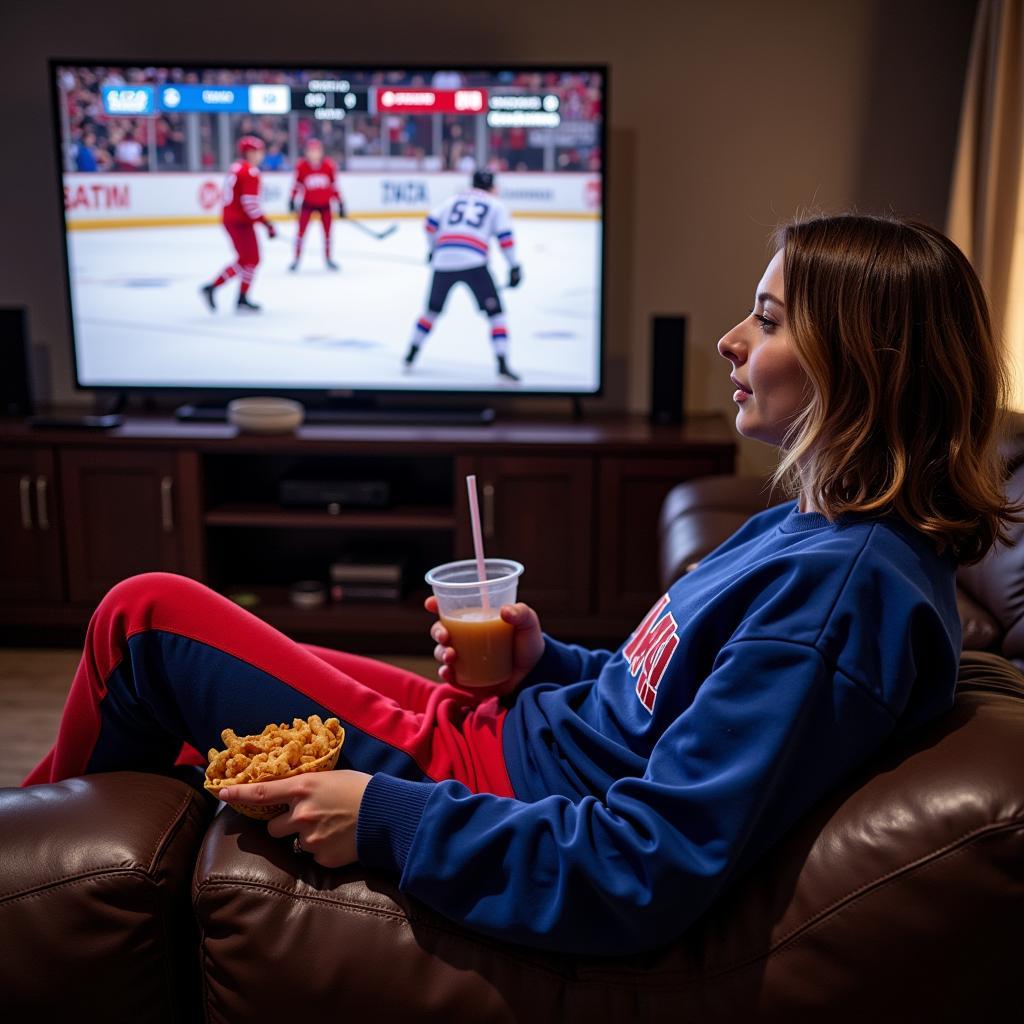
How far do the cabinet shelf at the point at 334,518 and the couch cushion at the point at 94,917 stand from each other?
2239mm

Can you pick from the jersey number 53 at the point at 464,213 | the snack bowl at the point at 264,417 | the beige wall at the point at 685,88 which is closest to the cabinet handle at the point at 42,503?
the snack bowl at the point at 264,417

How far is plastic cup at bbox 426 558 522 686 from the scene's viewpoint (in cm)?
156

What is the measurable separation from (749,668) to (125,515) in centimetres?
282

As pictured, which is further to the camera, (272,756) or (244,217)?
(244,217)

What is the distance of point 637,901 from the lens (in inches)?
41.4

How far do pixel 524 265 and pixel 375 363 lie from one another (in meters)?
0.60

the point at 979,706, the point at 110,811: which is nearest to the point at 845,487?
the point at 979,706

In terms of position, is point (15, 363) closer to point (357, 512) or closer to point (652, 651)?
point (357, 512)

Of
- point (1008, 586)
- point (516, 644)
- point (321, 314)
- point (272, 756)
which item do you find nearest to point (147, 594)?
point (272, 756)

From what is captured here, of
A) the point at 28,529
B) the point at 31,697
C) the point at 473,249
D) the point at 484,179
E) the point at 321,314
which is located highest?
Result: the point at 484,179

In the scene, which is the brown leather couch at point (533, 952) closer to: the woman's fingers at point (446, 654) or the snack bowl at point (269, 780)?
the snack bowl at point (269, 780)

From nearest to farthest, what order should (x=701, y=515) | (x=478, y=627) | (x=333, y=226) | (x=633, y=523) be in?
1. (x=478, y=627)
2. (x=701, y=515)
3. (x=633, y=523)
4. (x=333, y=226)

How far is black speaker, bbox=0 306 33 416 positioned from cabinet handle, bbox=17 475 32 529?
14.0 inches

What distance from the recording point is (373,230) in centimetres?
366
